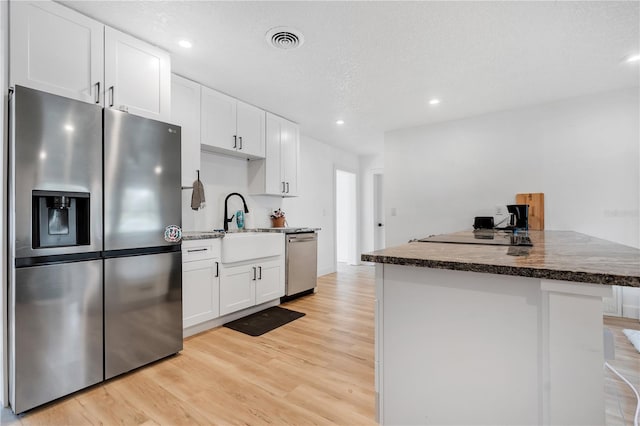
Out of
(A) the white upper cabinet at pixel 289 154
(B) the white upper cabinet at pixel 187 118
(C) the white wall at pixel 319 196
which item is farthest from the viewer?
(C) the white wall at pixel 319 196

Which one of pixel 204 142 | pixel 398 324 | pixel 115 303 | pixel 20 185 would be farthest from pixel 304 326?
pixel 20 185

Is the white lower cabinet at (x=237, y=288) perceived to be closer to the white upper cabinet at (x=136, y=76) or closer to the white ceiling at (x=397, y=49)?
the white upper cabinet at (x=136, y=76)

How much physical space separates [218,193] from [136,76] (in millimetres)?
1510

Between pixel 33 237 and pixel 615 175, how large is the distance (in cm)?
489

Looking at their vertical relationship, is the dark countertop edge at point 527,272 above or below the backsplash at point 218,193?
below

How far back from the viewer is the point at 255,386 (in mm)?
1839

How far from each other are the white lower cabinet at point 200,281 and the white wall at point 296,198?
601mm

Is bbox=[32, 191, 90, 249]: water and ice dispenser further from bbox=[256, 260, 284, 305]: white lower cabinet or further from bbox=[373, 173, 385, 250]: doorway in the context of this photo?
bbox=[373, 173, 385, 250]: doorway

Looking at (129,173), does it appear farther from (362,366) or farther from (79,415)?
(362,366)

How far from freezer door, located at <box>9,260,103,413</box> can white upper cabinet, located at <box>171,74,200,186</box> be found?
3.94ft

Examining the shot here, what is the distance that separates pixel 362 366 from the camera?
6.84 feet

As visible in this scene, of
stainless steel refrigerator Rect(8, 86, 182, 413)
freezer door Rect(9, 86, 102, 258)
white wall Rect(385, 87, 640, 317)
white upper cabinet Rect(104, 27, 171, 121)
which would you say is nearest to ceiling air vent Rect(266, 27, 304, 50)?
white upper cabinet Rect(104, 27, 171, 121)

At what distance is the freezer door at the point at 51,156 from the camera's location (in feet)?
5.04

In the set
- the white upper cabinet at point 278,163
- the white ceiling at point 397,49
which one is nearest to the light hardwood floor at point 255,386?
the white upper cabinet at point 278,163
